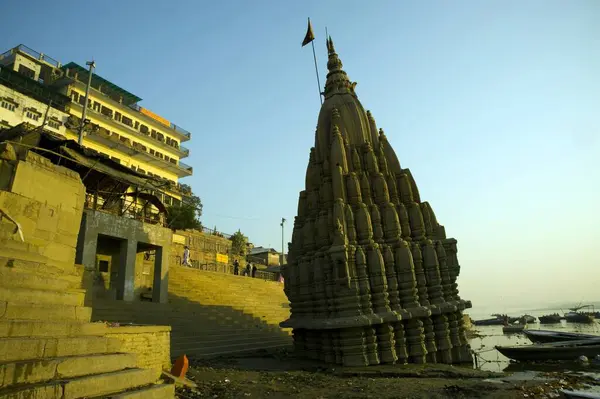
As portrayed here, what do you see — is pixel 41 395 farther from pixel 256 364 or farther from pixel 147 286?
pixel 147 286

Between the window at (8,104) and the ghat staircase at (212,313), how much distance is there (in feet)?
Result: 63.1

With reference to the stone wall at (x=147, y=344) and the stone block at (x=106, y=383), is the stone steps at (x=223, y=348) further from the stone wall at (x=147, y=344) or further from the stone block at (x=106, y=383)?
the stone block at (x=106, y=383)

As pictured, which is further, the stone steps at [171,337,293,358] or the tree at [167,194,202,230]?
the tree at [167,194,202,230]

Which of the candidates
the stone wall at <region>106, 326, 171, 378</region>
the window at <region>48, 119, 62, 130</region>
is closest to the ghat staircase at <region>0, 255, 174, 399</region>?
the stone wall at <region>106, 326, 171, 378</region>

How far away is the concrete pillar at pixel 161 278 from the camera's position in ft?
64.2

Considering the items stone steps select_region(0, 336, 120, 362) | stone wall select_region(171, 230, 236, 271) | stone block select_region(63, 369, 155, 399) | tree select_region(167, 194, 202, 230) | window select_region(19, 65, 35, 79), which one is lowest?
stone block select_region(63, 369, 155, 399)

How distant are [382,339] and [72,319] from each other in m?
9.78

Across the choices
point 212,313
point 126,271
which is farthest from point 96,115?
point 212,313

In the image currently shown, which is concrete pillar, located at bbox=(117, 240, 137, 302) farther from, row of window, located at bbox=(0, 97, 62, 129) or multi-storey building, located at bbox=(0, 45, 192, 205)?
row of window, located at bbox=(0, 97, 62, 129)

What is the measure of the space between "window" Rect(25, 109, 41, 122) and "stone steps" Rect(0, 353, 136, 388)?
1246 inches

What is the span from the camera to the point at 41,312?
5793mm

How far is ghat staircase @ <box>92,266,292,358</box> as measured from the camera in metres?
14.4

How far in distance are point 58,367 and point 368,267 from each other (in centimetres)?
1044

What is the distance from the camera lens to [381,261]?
1362 centimetres
